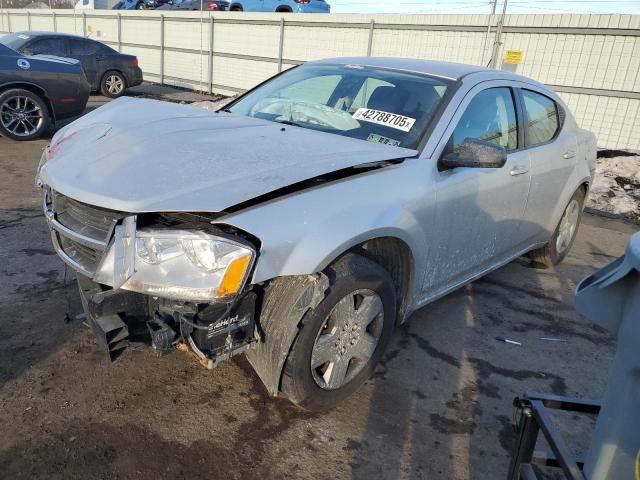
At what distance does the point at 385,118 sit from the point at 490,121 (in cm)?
83

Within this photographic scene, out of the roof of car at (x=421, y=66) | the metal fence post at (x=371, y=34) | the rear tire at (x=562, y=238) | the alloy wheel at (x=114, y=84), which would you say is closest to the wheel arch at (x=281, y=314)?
the roof of car at (x=421, y=66)

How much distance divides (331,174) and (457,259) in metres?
1.22

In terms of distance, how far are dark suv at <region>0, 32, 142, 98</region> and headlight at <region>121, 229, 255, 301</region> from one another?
10648 mm

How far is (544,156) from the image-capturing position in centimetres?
399

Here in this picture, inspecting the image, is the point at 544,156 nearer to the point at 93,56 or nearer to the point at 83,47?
the point at 83,47

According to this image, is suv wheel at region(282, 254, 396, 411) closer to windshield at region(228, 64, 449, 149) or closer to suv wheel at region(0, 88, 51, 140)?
windshield at region(228, 64, 449, 149)

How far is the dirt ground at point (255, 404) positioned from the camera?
228 cm

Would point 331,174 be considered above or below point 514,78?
below

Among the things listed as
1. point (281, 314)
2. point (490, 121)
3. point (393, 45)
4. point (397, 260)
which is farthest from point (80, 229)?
point (393, 45)

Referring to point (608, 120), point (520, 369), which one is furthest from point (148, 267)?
point (608, 120)

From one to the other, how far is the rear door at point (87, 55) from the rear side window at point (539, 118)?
37.9 feet

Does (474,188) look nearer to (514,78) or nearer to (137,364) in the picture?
(514,78)

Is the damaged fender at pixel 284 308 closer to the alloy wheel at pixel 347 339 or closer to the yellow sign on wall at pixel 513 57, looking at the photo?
the alloy wheel at pixel 347 339

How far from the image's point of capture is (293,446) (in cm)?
241
